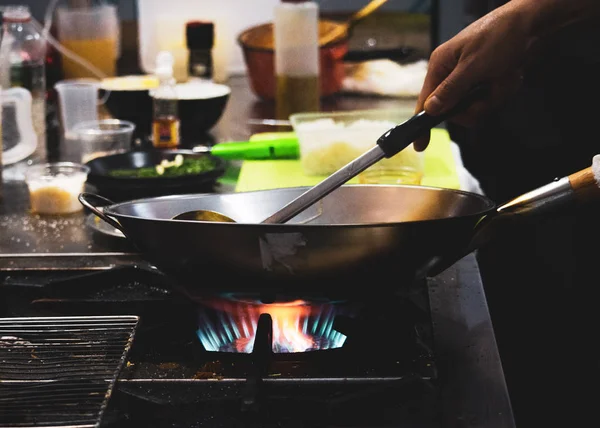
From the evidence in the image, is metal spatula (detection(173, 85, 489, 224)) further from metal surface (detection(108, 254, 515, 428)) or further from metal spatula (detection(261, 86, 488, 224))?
metal surface (detection(108, 254, 515, 428))

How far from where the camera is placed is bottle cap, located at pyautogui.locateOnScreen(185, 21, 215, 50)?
270 cm

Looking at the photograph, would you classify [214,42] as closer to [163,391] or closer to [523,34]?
[523,34]

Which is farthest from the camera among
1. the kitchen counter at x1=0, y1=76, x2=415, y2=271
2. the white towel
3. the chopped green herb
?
the white towel

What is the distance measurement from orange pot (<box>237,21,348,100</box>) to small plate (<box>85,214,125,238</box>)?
125 centimetres

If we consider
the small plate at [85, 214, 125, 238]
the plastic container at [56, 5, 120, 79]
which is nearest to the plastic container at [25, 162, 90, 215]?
the small plate at [85, 214, 125, 238]

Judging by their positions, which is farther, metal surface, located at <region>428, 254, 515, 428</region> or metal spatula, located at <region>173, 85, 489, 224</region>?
metal spatula, located at <region>173, 85, 489, 224</region>

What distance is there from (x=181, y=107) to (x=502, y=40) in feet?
3.43

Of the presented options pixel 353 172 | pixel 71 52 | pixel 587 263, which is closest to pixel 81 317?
pixel 353 172

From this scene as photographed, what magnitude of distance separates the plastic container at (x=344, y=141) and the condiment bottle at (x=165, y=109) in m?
0.26

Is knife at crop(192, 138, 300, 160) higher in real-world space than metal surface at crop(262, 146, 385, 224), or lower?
lower

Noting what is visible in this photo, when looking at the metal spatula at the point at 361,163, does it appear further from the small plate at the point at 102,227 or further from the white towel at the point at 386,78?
the white towel at the point at 386,78

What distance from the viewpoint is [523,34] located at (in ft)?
4.01

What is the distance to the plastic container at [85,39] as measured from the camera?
8.86 feet

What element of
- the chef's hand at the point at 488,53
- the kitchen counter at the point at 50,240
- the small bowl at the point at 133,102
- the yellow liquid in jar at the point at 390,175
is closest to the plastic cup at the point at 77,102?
the small bowl at the point at 133,102
